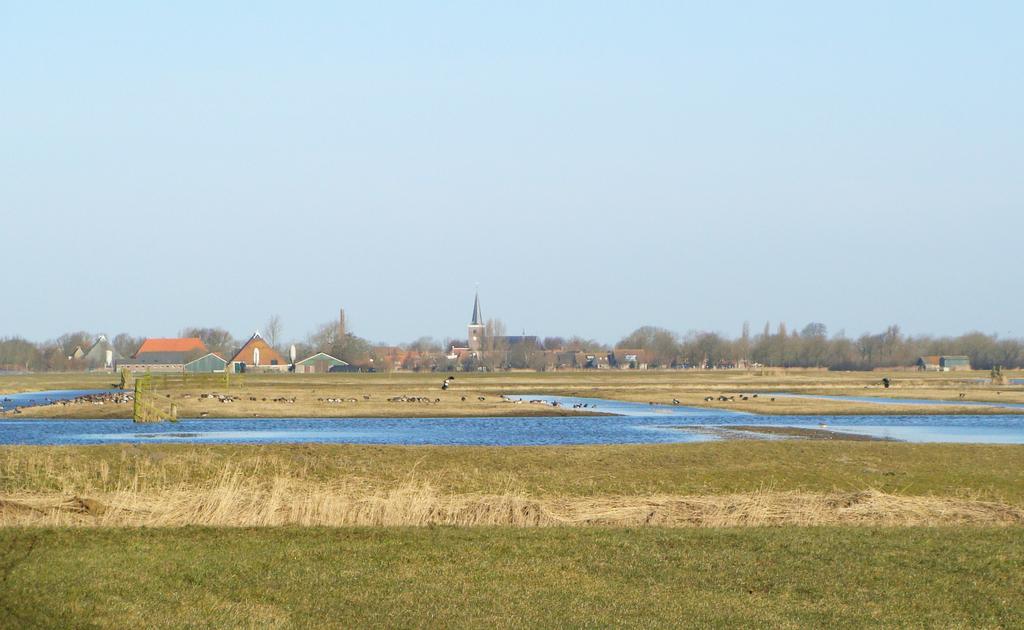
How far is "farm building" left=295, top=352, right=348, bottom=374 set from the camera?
543ft

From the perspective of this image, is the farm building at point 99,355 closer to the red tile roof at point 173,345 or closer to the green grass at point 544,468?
the red tile roof at point 173,345

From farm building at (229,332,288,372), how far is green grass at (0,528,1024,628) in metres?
148

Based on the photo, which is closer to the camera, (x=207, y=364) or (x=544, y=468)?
(x=544, y=468)

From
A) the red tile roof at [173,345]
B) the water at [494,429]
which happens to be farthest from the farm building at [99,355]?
the water at [494,429]

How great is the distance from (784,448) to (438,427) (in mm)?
21374

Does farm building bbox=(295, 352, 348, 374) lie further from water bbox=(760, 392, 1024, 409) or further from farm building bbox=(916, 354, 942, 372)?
farm building bbox=(916, 354, 942, 372)

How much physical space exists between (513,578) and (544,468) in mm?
13359

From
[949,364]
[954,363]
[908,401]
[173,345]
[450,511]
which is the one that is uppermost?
[173,345]

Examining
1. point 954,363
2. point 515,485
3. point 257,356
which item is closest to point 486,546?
point 515,485

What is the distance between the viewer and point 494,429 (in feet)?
158

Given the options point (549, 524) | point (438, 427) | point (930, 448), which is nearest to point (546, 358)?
point (438, 427)

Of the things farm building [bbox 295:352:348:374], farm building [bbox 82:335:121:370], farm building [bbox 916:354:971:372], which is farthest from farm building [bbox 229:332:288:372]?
farm building [bbox 916:354:971:372]

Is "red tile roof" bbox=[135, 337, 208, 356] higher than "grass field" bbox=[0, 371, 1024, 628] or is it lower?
higher

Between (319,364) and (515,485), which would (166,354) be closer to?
(319,364)
